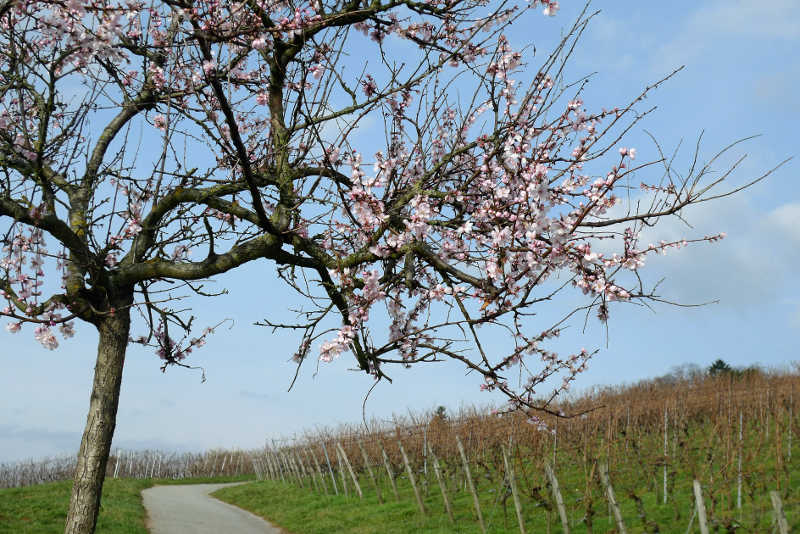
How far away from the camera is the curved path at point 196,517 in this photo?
1419 cm

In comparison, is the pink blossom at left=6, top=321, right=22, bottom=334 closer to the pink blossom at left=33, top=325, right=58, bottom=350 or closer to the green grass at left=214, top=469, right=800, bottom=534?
the pink blossom at left=33, top=325, right=58, bottom=350

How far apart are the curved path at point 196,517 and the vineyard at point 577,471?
0.62m

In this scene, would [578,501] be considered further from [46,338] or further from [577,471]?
[46,338]

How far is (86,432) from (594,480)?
336 inches

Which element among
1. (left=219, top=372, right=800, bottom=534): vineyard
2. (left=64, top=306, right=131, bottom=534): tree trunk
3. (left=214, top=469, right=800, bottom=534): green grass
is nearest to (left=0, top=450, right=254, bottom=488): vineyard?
(left=219, top=372, right=800, bottom=534): vineyard

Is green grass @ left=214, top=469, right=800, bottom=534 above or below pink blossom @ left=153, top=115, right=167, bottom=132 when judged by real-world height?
below

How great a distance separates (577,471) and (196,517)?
9.06m

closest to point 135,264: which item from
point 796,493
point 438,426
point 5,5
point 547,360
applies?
point 5,5

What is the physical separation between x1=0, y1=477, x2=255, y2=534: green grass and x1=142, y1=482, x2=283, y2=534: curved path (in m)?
0.42

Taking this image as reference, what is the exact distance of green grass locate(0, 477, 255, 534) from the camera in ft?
40.4

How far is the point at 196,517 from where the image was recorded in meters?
15.9

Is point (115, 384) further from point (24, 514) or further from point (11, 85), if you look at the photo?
point (24, 514)

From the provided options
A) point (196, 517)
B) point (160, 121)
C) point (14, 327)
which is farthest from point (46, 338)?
point (196, 517)

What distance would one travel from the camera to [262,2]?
6.39m
